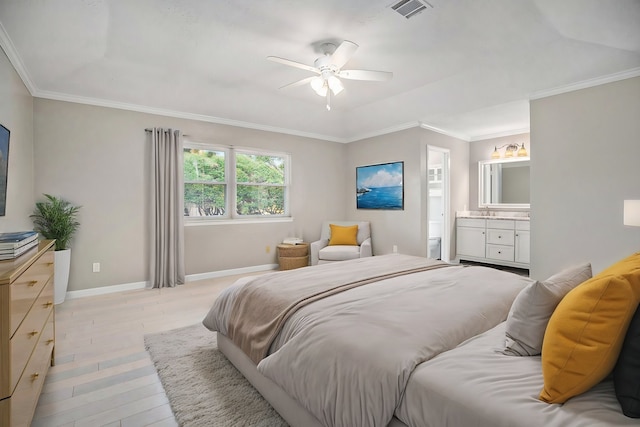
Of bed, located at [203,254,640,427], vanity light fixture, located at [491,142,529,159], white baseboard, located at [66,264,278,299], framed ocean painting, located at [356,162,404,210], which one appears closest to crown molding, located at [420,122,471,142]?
vanity light fixture, located at [491,142,529,159]

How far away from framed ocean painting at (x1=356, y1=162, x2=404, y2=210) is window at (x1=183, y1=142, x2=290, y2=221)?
1437mm

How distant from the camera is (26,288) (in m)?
1.57

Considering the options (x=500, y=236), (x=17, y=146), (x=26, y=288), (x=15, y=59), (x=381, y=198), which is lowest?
(x=500, y=236)

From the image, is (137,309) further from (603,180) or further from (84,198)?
(603,180)

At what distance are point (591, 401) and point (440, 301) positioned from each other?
0.85 meters

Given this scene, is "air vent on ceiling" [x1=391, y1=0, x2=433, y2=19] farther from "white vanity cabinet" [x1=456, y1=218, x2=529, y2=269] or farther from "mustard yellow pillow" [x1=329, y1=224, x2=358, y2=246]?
"white vanity cabinet" [x1=456, y1=218, x2=529, y2=269]

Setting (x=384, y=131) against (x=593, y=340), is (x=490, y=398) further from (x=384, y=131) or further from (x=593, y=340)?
(x=384, y=131)

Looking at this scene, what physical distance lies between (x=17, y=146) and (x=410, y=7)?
12.6 feet

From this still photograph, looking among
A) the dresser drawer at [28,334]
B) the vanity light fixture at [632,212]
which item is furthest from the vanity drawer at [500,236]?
the dresser drawer at [28,334]

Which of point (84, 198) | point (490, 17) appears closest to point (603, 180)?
point (490, 17)

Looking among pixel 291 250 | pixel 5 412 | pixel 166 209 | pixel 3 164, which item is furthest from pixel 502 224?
pixel 3 164

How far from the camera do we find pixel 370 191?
237 inches

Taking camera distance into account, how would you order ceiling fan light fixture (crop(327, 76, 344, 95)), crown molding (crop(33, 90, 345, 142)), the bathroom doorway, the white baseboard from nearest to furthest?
ceiling fan light fixture (crop(327, 76, 344, 95)) → crown molding (crop(33, 90, 345, 142)) → the white baseboard → the bathroom doorway

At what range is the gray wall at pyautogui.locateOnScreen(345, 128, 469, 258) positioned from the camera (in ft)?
17.2
